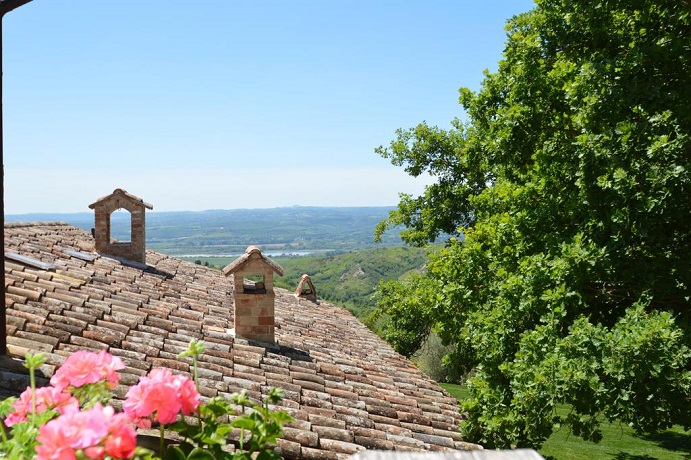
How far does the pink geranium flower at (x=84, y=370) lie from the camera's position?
2.25 meters

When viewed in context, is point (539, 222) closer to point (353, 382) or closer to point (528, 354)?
point (528, 354)

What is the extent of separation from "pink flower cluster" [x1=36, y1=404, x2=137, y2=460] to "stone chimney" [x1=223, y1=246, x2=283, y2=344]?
790cm

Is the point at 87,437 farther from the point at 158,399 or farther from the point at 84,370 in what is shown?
the point at 84,370

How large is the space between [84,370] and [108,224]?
12993 millimetres

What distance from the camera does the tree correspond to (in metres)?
7.43

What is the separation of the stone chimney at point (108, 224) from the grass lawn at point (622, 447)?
490 inches

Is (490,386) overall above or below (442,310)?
below

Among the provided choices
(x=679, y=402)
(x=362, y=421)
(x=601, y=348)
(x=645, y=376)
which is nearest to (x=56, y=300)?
(x=362, y=421)

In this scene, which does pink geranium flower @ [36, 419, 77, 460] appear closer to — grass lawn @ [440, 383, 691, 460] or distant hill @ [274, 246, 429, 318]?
grass lawn @ [440, 383, 691, 460]

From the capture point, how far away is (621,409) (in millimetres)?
7414

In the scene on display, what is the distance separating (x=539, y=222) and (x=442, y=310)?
3.69 metres

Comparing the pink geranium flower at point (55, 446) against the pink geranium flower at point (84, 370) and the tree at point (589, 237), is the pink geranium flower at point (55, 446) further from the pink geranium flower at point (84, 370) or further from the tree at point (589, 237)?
the tree at point (589, 237)

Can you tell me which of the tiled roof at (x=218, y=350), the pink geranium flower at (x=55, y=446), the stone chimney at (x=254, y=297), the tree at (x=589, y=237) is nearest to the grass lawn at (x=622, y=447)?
the tiled roof at (x=218, y=350)

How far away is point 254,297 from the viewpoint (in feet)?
32.7
